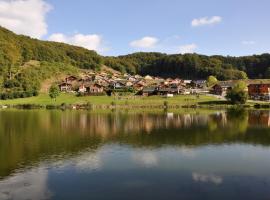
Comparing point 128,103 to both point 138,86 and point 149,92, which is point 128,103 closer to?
point 149,92

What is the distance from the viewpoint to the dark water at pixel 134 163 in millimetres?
22953

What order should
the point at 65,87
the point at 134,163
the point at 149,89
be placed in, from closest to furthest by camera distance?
the point at 134,163 → the point at 149,89 → the point at 65,87

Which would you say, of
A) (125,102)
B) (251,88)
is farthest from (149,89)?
(251,88)

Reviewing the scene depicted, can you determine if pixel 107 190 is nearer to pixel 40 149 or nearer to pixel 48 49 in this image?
pixel 40 149

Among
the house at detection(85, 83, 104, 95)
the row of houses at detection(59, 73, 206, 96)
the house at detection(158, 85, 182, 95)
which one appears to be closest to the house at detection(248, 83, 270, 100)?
the row of houses at detection(59, 73, 206, 96)

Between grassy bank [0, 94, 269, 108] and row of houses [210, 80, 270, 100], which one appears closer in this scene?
grassy bank [0, 94, 269, 108]

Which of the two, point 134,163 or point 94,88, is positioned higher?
point 94,88

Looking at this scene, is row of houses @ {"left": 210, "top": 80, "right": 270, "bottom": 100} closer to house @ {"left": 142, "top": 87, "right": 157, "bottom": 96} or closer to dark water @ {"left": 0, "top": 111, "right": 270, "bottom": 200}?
house @ {"left": 142, "top": 87, "right": 157, "bottom": 96}

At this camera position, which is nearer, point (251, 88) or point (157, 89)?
point (157, 89)

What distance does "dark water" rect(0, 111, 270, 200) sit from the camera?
75.3ft

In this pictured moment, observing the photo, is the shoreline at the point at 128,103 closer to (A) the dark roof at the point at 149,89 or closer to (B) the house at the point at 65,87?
(A) the dark roof at the point at 149,89


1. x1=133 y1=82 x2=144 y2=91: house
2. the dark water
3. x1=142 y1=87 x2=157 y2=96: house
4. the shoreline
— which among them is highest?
x1=133 y1=82 x2=144 y2=91: house

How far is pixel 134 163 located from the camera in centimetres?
3084

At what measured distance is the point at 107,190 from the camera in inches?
912
